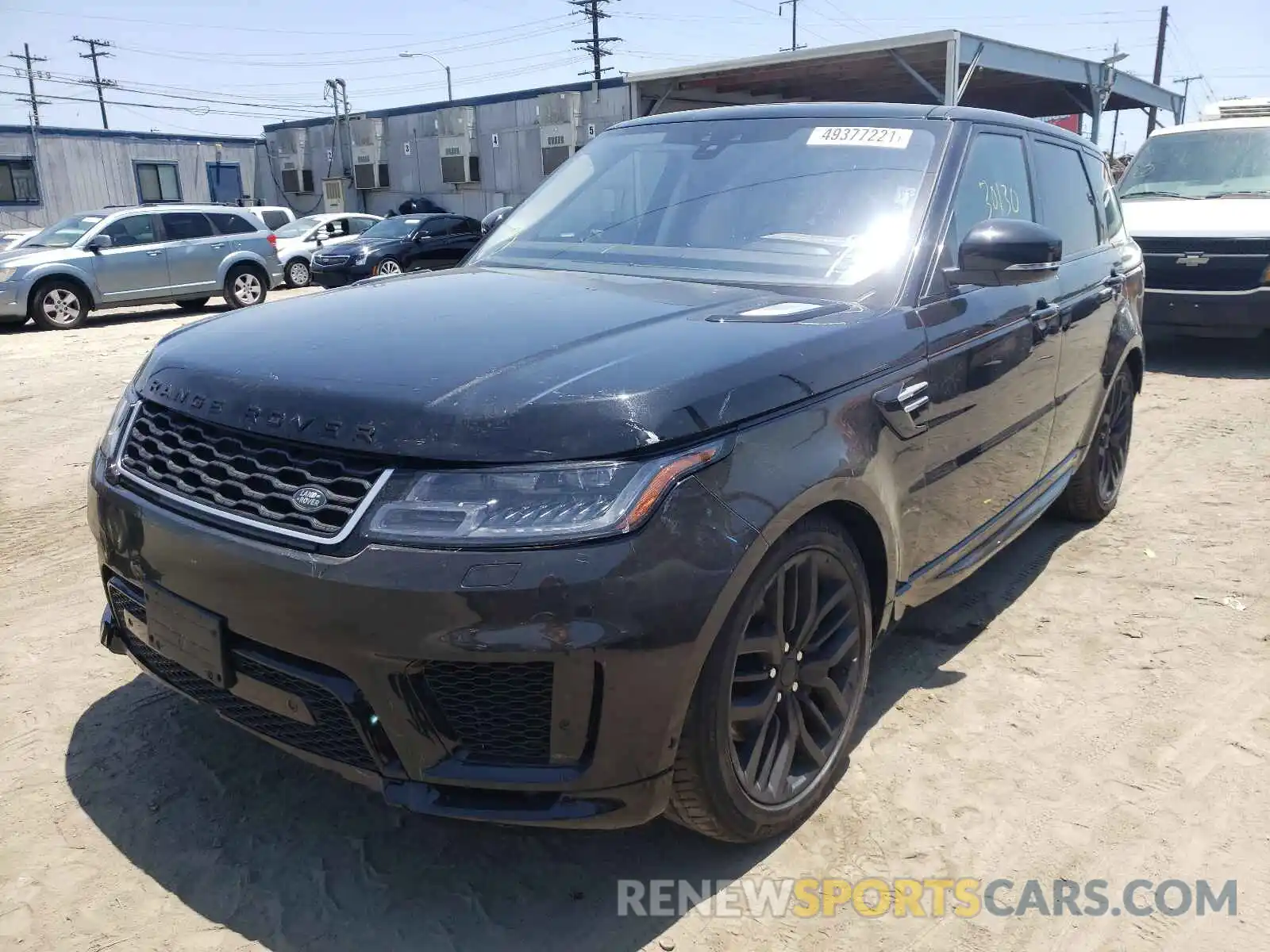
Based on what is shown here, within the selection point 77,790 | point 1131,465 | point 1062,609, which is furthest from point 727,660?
point 1131,465

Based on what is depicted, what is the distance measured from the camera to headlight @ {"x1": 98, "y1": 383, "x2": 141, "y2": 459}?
2.49 metres

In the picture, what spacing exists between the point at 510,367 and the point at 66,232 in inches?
570

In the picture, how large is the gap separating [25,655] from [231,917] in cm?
177

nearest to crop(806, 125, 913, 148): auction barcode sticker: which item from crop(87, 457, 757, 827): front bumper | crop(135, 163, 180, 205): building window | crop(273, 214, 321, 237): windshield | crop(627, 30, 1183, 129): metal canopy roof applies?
crop(87, 457, 757, 827): front bumper

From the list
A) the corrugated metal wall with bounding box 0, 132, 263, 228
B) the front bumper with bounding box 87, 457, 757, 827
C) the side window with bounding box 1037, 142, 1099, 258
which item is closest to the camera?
the front bumper with bounding box 87, 457, 757, 827

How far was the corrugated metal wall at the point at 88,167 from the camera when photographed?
33406 mm

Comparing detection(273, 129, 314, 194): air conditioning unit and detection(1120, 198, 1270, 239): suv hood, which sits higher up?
detection(273, 129, 314, 194): air conditioning unit

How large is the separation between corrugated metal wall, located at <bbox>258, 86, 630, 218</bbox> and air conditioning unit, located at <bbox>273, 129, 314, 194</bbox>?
252 mm

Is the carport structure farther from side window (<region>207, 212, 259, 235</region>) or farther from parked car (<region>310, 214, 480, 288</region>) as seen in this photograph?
side window (<region>207, 212, 259, 235</region>)

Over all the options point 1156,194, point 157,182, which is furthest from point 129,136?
point 1156,194

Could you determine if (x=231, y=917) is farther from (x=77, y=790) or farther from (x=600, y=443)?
(x=600, y=443)

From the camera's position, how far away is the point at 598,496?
1.92 m

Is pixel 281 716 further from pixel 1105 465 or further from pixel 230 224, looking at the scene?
pixel 230 224

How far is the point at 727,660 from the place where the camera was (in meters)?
2.11
